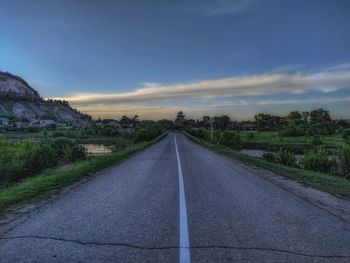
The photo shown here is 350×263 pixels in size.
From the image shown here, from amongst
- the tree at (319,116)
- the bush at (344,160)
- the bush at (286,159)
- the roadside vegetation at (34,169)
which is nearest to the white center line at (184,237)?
the roadside vegetation at (34,169)

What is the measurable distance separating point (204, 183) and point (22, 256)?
8.25 m

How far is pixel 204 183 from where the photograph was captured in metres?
13.2

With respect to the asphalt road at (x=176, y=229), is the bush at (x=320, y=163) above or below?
below

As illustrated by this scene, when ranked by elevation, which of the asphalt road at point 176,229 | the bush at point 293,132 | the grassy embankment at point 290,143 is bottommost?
the grassy embankment at point 290,143

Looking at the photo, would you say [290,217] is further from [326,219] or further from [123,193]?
[123,193]

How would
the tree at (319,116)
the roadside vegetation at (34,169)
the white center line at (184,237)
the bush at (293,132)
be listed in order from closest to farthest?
the white center line at (184,237)
the roadside vegetation at (34,169)
the bush at (293,132)
the tree at (319,116)

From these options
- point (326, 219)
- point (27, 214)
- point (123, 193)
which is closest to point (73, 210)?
point (27, 214)

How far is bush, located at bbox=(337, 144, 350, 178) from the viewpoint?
19.5m

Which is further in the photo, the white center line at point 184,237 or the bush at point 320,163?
the bush at point 320,163

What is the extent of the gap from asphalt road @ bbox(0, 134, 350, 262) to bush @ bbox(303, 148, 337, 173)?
11.3 m

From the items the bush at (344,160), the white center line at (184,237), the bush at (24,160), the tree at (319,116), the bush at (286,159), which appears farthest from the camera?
the tree at (319,116)

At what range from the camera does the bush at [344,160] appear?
1952 cm

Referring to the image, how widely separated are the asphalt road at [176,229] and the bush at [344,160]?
9737 millimetres

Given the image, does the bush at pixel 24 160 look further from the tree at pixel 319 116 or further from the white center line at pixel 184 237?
the tree at pixel 319 116
